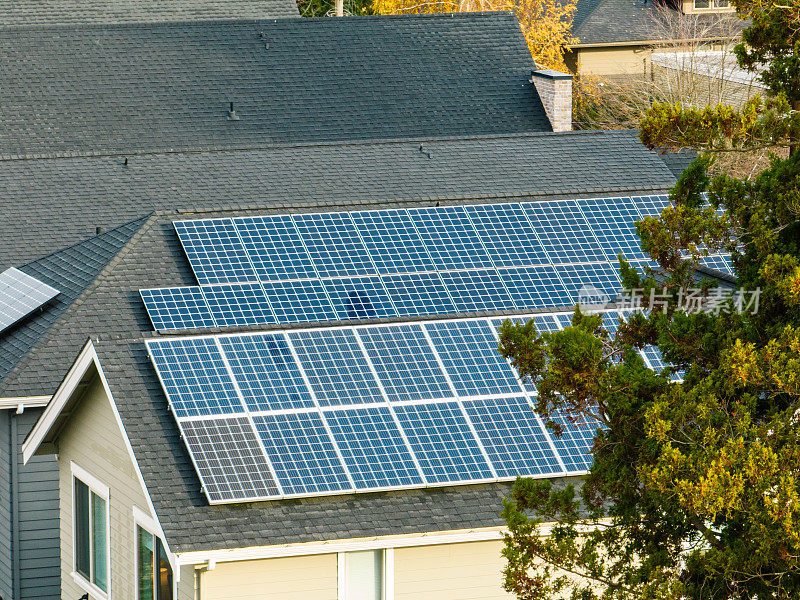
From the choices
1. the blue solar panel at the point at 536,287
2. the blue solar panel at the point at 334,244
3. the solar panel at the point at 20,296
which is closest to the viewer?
the blue solar panel at the point at 536,287

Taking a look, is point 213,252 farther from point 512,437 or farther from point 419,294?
point 512,437

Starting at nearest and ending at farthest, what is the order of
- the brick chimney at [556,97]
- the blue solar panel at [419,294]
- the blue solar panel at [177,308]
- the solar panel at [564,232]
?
the blue solar panel at [177,308] < the blue solar panel at [419,294] < the solar panel at [564,232] < the brick chimney at [556,97]

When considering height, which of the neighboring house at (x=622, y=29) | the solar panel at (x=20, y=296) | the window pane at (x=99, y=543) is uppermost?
the neighboring house at (x=622, y=29)

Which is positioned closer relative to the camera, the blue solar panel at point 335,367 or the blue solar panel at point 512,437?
the blue solar panel at point 512,437

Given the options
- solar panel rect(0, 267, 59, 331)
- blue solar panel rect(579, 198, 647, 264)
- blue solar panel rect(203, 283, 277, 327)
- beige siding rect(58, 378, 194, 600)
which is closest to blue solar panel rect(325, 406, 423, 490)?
beige siding rect(58, 378, 194, 600)

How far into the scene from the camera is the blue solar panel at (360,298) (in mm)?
21016

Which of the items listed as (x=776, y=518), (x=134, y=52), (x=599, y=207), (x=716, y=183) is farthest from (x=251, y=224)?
(x=134, y=52)

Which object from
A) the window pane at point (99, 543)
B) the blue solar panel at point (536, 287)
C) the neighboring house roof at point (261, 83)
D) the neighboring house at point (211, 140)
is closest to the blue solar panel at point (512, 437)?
the blue solar panel at point (536, 287)

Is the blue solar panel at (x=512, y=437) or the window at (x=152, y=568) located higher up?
the blue solar panel at (x=512, y=437)

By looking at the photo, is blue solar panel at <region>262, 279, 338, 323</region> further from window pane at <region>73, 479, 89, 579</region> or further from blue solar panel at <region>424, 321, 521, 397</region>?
window pane at <region>73, 479, 89, 579</region>

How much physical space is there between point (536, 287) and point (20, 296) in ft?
26.8

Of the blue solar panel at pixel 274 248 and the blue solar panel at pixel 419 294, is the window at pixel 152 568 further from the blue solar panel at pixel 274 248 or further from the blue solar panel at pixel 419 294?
the blue solar panel at pixel 419 294

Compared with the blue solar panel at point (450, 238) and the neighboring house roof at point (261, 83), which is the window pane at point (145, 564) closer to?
the blue solar panel at point (450, 238)

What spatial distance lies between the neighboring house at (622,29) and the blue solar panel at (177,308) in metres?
44.0
